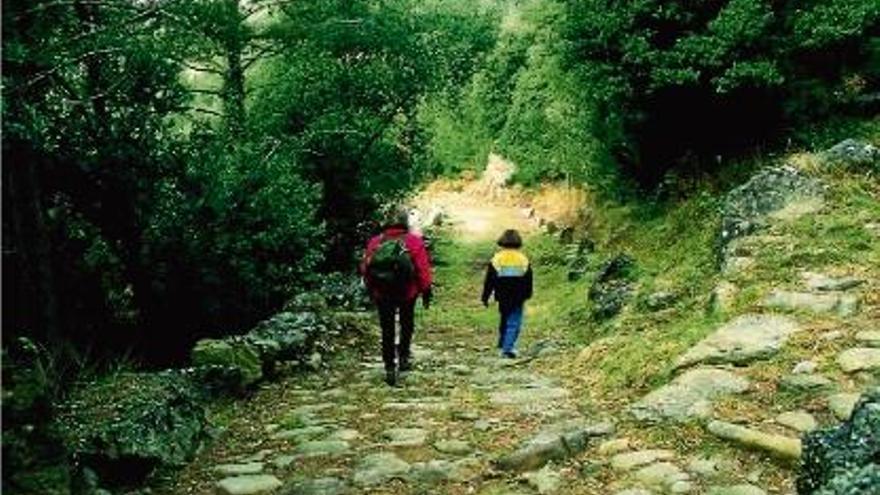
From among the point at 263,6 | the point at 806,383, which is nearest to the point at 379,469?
the point at 806,383

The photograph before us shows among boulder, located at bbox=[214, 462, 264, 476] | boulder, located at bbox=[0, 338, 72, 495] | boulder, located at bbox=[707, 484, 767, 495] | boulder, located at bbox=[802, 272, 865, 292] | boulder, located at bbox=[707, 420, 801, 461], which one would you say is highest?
boulder, located at bbox=[0, 338, 72, 495]

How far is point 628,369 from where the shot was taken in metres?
8.03

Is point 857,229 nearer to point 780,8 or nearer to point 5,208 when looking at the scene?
point 780,8

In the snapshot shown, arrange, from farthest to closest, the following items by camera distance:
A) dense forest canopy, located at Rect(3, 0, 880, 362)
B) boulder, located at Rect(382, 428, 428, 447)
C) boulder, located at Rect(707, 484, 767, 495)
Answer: dense forest canopy, located at Rect(3, 0, 880, 362), boulder, located at Rect(382, 428, 428, 447), boulder, located at Rect(707, 484, 767, 495)

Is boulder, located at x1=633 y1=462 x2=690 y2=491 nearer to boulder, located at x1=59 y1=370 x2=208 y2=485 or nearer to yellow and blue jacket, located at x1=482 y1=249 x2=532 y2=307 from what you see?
boulder, located at x1=59 y1=370 x2=208 y2=485

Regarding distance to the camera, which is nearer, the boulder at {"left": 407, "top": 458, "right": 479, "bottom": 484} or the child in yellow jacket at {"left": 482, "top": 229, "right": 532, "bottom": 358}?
the boulder at {"left": 407, "top": 458, "right": 479, "bottom": 484}

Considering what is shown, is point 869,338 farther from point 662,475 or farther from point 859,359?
point 662,475

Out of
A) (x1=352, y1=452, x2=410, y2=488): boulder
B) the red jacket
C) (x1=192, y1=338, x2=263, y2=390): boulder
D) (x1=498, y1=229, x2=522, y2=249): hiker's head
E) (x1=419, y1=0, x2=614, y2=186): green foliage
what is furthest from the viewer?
(x1=419, y1=0, x2=614, y2=186): green foliage

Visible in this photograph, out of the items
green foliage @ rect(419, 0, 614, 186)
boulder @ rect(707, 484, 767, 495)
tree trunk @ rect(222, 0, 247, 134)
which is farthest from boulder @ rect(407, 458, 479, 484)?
green foliage @ rect(419, 0, 614, 186)

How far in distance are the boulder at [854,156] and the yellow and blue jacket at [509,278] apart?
4.16 meters

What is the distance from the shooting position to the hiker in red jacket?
29.9ft

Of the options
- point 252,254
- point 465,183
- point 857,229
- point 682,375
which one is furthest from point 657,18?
point 465,183

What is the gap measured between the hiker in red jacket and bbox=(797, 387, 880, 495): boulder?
5135mm

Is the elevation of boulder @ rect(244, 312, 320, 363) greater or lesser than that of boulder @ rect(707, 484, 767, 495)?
lesser
